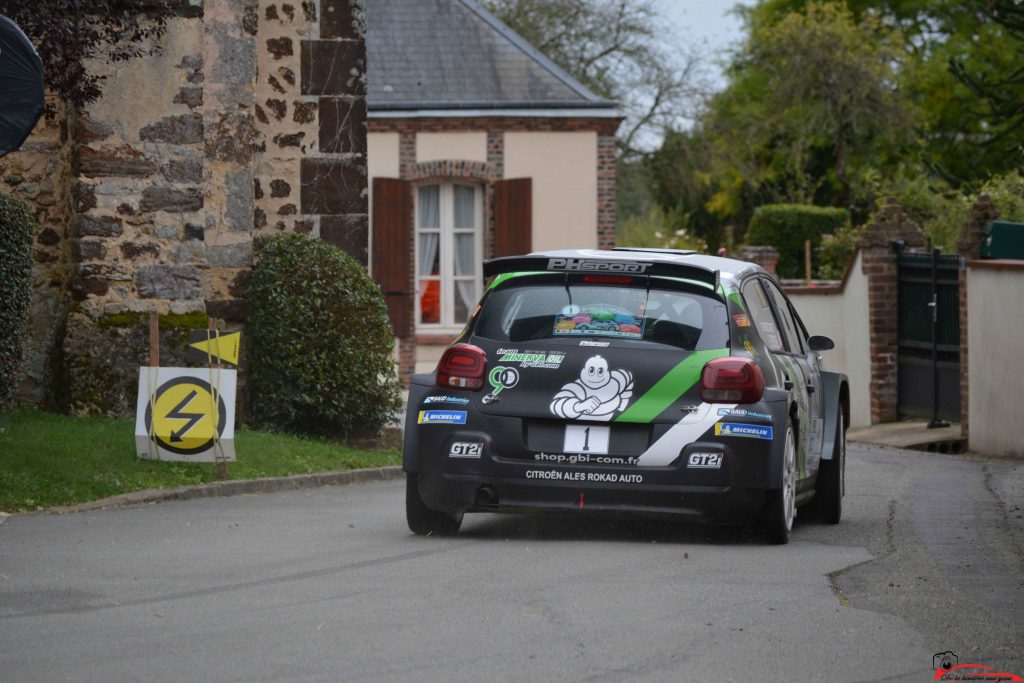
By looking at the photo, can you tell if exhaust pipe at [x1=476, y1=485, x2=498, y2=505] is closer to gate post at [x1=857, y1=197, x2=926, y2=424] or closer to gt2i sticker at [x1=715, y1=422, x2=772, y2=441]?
gt2i sticker at [x1=715, y1=422, x2=772, y2=441]

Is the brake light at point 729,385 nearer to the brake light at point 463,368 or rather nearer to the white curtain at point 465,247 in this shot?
the brake light at point 463,368

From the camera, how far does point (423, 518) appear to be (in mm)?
9734

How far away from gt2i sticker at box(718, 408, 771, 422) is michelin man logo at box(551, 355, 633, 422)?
0.50m

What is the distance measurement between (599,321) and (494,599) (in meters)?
2.45

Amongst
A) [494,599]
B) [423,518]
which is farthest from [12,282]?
[494,599]

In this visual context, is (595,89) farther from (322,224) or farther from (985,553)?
(985,553)

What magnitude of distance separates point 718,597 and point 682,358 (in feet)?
6.41

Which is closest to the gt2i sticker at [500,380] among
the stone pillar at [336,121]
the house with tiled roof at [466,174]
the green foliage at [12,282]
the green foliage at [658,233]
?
the green foliage at [12,282]

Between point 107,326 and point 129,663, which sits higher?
point 107,326

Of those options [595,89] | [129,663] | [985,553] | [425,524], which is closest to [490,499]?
[425,524]

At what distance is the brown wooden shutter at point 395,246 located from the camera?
29406 mm

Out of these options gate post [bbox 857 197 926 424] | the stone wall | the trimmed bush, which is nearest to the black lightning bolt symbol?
the stone wall

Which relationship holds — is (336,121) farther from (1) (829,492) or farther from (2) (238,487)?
(1) (829,492)

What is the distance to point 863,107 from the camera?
48.1 m
